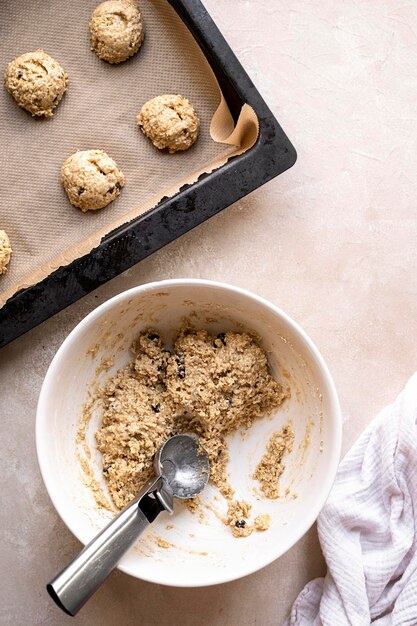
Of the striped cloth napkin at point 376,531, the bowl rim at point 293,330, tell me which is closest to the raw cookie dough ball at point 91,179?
the bowl rim at point 293,330

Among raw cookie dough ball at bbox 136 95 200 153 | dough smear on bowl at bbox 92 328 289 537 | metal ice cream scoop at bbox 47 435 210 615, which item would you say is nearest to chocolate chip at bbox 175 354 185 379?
dough smear on bowl at bbox 92 328 289 537

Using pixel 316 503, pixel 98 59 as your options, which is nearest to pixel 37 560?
pixel 316 503

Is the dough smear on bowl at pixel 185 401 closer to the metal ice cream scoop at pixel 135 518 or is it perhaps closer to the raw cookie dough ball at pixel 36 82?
the metal ice cream scoop at pixel 135 518

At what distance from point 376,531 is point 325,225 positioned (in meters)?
0.65

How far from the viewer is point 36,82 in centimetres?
154

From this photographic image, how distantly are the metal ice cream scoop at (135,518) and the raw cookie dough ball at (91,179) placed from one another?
51cm

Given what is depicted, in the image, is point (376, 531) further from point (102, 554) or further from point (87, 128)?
point (87, 128)

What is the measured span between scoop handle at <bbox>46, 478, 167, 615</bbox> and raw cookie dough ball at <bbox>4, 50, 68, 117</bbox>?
0.80 m

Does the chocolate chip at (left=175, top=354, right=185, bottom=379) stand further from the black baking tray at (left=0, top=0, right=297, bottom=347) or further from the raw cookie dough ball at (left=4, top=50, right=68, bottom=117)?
the raw cookie dough ball at (left=4, top=50, right=68, bottom=117)

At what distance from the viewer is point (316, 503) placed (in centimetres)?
137

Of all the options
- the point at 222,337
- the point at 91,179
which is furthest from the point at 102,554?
the point at 91,179

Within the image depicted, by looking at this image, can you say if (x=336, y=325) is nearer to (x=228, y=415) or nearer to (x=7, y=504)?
(x=228, y=415)

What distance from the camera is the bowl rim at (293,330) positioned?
1339 millimetres

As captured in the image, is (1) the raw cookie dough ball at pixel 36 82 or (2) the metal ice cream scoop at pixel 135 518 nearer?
(2) the metal ice cream scoop at pixel 135 518
